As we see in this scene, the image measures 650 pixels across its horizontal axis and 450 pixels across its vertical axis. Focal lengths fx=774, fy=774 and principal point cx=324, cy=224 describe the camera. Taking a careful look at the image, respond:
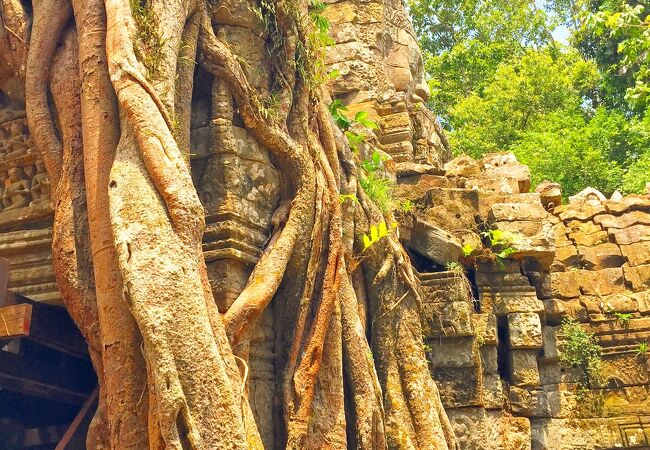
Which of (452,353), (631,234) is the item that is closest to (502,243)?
(452,353)

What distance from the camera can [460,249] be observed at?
5.47 meters

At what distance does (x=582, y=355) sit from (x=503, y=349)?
878 mm

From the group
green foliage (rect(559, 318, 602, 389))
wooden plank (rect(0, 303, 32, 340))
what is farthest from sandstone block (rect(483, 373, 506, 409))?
wooden plank (rect(0, 303, 32, 340))

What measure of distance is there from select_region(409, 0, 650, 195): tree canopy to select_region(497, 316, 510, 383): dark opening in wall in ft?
16.5

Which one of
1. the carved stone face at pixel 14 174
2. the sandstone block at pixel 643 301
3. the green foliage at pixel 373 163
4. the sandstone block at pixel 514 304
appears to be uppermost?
the green foliage at pixel 373 163

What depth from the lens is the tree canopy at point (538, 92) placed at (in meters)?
12.6

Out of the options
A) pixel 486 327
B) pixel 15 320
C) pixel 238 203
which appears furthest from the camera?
pixel 486 327

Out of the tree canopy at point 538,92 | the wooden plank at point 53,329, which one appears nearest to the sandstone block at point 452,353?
the wooden plank at point 53,329

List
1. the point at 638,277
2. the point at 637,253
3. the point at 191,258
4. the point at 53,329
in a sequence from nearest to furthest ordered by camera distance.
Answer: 1. the point at 191,258
2. the point at 53,329
3. the point at 638,277
4. the point at 637,253

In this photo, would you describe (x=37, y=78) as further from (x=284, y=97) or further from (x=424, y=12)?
(x=424, y=12)

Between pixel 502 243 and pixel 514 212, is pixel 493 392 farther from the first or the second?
pixel 514 212

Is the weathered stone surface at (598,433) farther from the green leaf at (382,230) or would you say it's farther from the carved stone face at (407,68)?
the carved stone face at (407,68)

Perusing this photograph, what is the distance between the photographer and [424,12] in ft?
58.5

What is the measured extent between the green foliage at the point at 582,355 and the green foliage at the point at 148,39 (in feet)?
13.2
